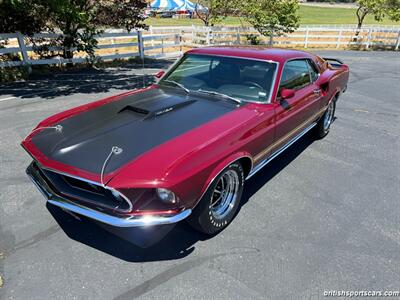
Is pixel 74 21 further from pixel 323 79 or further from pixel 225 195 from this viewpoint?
pixel 225 195

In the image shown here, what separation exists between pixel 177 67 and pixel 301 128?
6.58 feet

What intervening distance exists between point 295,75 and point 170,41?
55.2 ft

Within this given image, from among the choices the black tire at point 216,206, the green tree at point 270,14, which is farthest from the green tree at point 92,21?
the black tire at point 216,206

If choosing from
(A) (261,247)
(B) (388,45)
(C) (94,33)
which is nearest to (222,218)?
(A) (261,247)

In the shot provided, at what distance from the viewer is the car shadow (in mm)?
2873

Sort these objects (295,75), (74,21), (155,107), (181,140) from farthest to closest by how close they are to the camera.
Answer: (74,21), (295,75), (155,107), (181,140)

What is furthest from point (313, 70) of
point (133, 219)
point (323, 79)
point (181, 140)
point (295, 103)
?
point (133, 219)

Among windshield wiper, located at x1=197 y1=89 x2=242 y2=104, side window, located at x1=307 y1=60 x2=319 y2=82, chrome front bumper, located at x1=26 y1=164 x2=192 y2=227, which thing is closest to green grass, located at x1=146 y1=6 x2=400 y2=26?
side window, located at x1=307 y1=60 x2=319 y2=82

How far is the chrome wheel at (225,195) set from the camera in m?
3.18

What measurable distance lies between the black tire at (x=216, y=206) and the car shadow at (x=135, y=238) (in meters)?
0.18

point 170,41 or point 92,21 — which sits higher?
point 92,21

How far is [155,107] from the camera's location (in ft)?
11.3

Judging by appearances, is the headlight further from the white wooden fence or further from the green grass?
the green grass

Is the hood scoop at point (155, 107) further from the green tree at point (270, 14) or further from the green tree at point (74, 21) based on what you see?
the green tree at point (270, 14)
